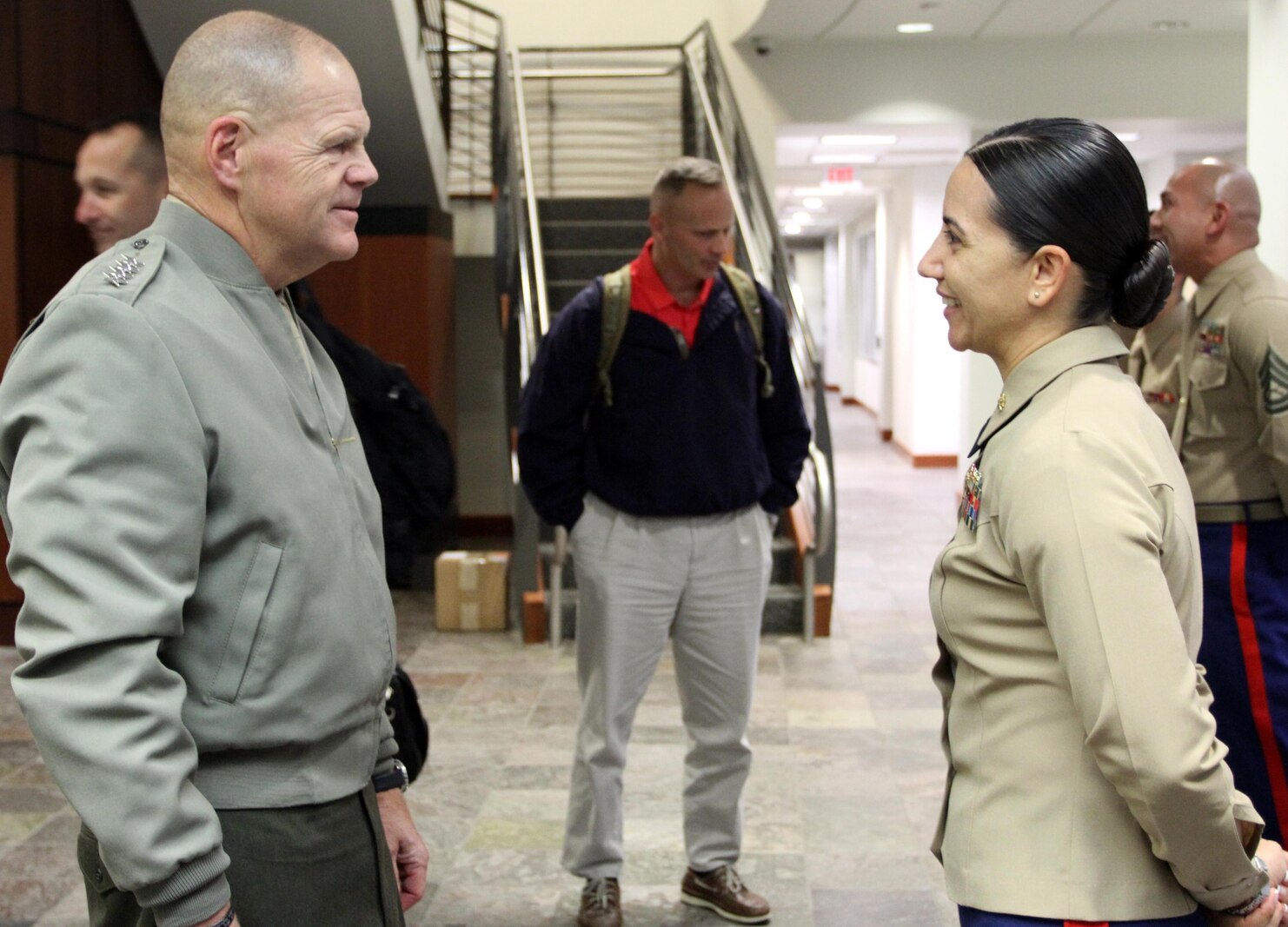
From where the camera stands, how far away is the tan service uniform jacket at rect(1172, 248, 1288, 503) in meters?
2.86

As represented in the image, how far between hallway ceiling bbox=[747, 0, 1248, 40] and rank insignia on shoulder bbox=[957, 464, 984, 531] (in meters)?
7.14

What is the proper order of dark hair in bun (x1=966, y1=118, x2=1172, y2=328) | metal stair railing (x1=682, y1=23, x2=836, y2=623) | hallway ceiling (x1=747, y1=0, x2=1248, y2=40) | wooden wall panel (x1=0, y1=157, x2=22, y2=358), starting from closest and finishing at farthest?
dark hair in bun (x1=966, y1=118, x2=1172, y2=328) < metal stair railing (x1=682, y1=23, x2=836, y2=623) < wooden wall panel (x1=0, y1=157, x2=22, y2=358) < hallway ceiling (x1=747, y1=0, x2=1248, y2=40)

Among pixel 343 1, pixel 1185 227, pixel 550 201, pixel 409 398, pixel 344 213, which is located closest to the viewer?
pixel 344 213

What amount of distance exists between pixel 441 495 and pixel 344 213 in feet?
9.07

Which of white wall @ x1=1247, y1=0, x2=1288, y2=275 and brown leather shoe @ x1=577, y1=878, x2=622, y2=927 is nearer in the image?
brown leather shoe @ x1=577, y1=878, x2=622, y2=927

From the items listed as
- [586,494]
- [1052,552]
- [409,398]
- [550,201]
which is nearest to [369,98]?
[550,201]

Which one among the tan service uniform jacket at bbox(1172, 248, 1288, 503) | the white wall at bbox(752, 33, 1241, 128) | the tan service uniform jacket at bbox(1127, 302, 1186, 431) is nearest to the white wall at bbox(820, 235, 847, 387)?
the white wall at bbox(752, 33, 1241, 128)

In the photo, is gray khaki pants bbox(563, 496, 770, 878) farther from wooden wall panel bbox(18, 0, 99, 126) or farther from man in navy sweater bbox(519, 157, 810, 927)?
wooden wall panel bbox(18, 0, 99, 126)

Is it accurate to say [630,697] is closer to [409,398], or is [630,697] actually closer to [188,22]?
[409,398]

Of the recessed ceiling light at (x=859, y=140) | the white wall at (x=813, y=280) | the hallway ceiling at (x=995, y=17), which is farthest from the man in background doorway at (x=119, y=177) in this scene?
the white wall at (x=813, y=280)

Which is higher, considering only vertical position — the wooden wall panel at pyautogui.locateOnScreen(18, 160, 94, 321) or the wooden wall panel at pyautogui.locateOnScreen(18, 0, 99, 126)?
the wooden wall panel at pyautogui.locateOnScreen(18, 0, 99, 126)

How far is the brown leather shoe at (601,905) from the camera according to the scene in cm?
321

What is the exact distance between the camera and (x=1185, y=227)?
314 cm

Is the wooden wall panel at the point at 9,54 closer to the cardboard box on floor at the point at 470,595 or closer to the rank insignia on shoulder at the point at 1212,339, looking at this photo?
the cardboard box on floor at the point at 470,595
